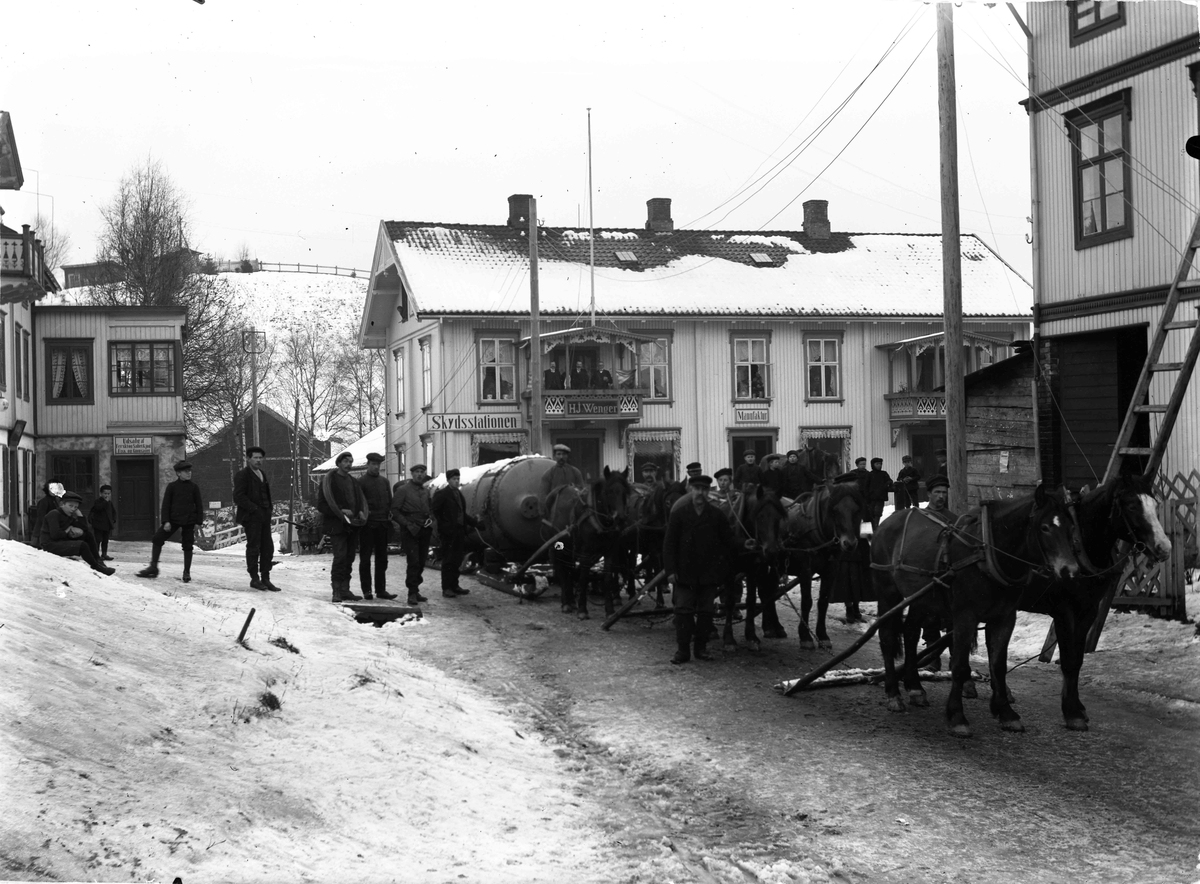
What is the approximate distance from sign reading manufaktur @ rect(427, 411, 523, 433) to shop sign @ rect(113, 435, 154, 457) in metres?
8.34

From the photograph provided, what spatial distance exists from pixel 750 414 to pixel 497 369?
8356 mm

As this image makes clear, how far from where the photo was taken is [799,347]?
4269 centimetres

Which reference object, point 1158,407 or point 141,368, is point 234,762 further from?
point 141,368

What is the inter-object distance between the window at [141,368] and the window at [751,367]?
17595mm

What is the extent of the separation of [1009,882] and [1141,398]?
29.4 ft

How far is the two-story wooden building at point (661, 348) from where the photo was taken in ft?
132

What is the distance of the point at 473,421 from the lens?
39.6 meters

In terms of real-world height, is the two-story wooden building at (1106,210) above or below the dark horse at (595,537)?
above

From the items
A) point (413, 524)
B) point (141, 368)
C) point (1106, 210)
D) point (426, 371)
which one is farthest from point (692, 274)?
point (413, 524)

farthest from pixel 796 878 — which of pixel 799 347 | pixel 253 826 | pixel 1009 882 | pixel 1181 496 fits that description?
pixel 799 347

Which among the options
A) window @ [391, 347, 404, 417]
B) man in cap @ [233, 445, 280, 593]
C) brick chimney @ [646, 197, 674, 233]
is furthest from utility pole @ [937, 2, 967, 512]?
brick chimney @ [646, 197, 674, 233]

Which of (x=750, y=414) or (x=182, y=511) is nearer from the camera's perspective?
(x=182, y=511)

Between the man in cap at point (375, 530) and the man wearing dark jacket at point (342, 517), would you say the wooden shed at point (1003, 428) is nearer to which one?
the man in cap at point (375, 530)

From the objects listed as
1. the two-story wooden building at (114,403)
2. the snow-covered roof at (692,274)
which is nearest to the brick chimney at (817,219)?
the snow-covered roof at (692,274)
